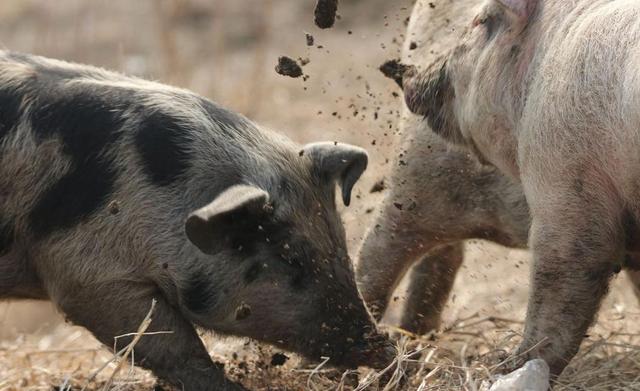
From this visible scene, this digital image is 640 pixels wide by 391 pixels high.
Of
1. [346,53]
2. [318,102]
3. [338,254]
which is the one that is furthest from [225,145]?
[346,53]

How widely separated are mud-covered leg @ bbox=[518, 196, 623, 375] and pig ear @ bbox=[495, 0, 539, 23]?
2.69 feet

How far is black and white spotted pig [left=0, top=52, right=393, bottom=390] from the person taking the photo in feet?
15.7

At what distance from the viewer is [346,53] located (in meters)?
12.5

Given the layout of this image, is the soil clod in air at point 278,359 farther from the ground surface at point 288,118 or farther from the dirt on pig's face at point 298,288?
the dirt on pig's face at point 298,288

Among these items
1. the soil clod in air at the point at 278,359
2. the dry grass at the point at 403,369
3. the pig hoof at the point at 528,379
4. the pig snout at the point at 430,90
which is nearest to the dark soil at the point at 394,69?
the pig snout at the point at 430,90

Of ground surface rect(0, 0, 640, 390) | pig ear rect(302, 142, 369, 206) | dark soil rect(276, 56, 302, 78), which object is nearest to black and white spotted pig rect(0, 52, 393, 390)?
pig ear rect(302, 142, 369, 206)

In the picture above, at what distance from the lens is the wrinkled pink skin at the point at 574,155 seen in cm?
413

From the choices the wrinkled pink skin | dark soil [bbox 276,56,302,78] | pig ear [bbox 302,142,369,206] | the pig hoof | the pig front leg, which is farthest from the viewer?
the pig front leg

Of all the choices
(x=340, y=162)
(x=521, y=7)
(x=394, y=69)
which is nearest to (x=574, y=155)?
(x=521, y=7)

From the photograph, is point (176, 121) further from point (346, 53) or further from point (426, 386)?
point (346, 53)

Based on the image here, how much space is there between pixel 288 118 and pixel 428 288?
494 cm

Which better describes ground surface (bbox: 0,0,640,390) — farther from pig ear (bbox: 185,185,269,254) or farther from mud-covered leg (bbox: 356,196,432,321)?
pig ear (bbox: 185,185,269,254)

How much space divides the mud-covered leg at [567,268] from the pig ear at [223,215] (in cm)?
102

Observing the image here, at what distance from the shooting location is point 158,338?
4.78m
